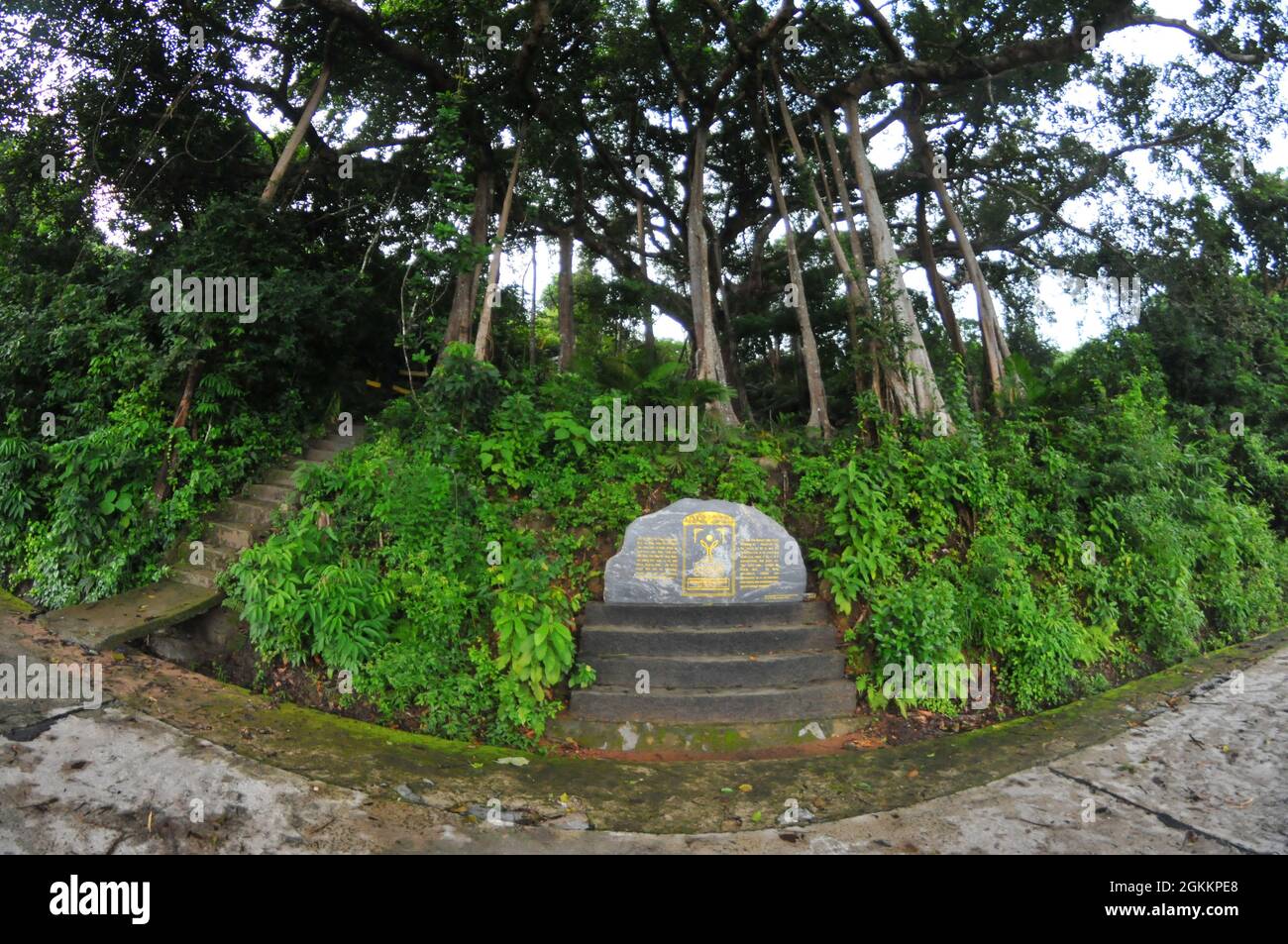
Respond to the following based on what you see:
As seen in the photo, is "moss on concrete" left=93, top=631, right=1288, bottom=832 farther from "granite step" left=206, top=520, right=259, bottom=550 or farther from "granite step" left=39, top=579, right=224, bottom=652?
"granite step" left=206, top=520, right=259, bottom=550

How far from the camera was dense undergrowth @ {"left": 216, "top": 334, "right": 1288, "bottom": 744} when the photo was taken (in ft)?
16.3

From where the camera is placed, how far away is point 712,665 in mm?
4965

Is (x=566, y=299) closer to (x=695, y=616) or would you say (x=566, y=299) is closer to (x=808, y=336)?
(x=808, y=336)

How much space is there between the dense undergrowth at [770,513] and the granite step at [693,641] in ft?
0.94

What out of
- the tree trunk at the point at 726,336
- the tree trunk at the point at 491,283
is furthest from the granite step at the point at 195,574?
the tree trunk at the point at 726,336

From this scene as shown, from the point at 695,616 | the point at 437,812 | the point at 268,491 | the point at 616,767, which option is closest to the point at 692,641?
the point at 695,616

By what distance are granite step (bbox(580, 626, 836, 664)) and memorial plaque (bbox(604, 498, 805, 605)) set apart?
0.28 m

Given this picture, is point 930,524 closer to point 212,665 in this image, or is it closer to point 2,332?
point 212,665

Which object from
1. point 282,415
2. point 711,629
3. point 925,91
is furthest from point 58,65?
point 925,91

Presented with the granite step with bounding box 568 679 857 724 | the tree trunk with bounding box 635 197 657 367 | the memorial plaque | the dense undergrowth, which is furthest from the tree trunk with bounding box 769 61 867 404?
the granite step with bounding box 568 679 857 724

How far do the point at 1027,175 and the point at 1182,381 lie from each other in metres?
4.38

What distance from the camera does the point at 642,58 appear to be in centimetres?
1110

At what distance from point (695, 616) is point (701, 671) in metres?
0.51

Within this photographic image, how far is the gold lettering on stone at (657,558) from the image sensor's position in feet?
17.8
